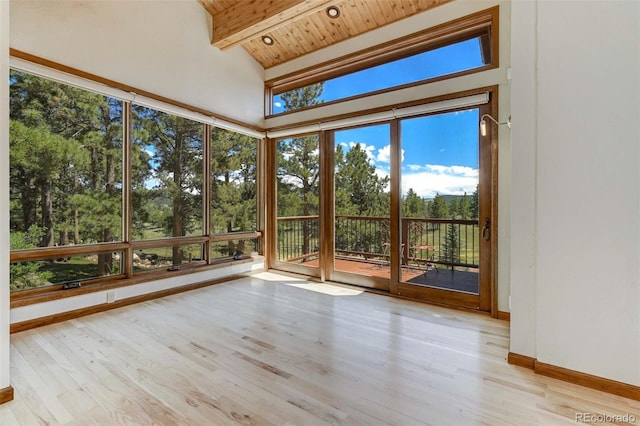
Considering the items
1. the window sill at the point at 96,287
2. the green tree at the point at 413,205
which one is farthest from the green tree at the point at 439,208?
the window sill at the point at 96,287

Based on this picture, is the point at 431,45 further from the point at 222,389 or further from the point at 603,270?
the point at 222,389

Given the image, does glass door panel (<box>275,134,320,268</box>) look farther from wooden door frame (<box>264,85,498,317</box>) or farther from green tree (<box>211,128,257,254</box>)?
green tree (<box>211,128,257,254</box>)

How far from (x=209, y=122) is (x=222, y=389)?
11.3ft

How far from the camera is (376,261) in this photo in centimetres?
403

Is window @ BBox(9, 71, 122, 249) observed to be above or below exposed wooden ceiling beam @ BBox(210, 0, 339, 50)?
below

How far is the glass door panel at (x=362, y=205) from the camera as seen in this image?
154 inches

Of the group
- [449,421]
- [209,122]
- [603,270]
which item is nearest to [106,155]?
[209,122]

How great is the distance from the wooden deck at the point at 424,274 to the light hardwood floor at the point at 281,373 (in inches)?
15.3

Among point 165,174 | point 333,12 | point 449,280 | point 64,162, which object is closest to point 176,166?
point 165,174

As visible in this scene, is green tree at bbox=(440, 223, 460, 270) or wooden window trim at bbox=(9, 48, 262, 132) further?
green tree at bbox=(440, 223, 460, 270)

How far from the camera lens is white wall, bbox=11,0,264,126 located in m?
2.83

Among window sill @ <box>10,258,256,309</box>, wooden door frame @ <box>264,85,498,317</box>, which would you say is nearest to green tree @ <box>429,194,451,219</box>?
wooden door frame @ <box>264,85,498,317</box>

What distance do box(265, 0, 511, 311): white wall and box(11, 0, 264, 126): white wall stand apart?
1473 mm

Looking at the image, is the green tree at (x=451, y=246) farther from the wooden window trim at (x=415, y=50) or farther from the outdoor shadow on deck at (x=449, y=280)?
the wooden window trim at (x=415, y=50)
